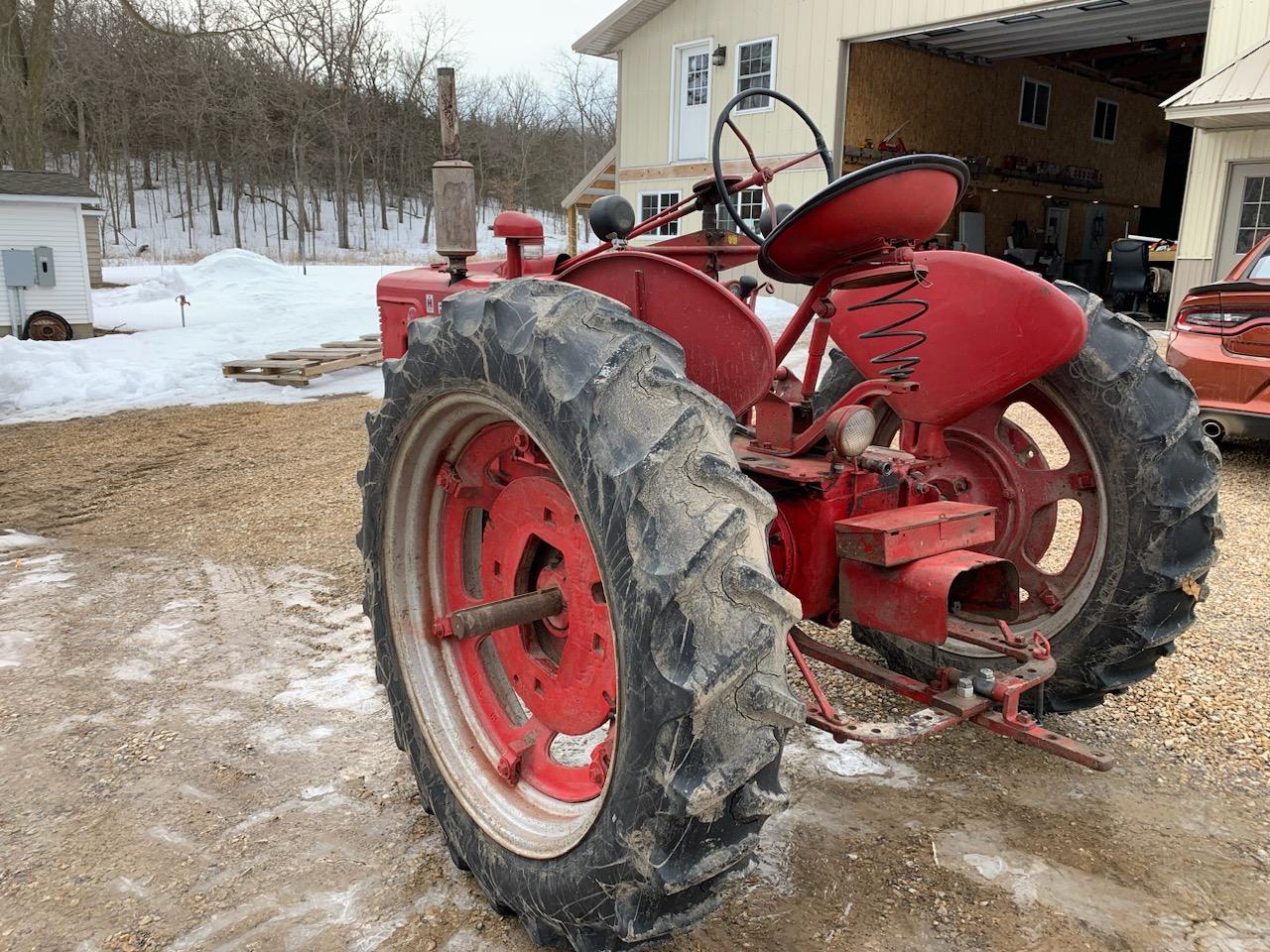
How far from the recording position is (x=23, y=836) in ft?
8.27

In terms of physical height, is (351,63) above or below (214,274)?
above

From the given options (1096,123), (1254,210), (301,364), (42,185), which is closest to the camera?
(301,364)

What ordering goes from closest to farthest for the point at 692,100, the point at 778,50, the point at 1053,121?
the point at 778,50, the point at 692,100, the point at 1053,121

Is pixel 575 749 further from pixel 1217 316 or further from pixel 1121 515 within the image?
pixel 1217 316

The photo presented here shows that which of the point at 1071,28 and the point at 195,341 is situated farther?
the point at 1071,28

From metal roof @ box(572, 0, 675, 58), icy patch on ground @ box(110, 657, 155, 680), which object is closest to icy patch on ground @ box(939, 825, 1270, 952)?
icy patch on ground @ box(110, 657, 155, 680)

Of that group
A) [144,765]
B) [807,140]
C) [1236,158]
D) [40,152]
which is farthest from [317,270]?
[144,765]

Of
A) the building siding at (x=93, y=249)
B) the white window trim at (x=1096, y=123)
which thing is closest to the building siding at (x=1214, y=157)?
the white window trim at (x=1096, y=123)

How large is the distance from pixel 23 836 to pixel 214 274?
1994 cm

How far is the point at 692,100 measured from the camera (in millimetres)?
18953

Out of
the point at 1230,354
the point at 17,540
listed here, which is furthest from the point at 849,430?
the point at 1230,354

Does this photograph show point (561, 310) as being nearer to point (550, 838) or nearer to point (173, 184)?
point (550, 838)

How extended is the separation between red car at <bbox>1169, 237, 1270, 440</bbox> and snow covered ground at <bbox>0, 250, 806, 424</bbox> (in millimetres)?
5287

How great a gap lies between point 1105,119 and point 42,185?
76.0 feet
